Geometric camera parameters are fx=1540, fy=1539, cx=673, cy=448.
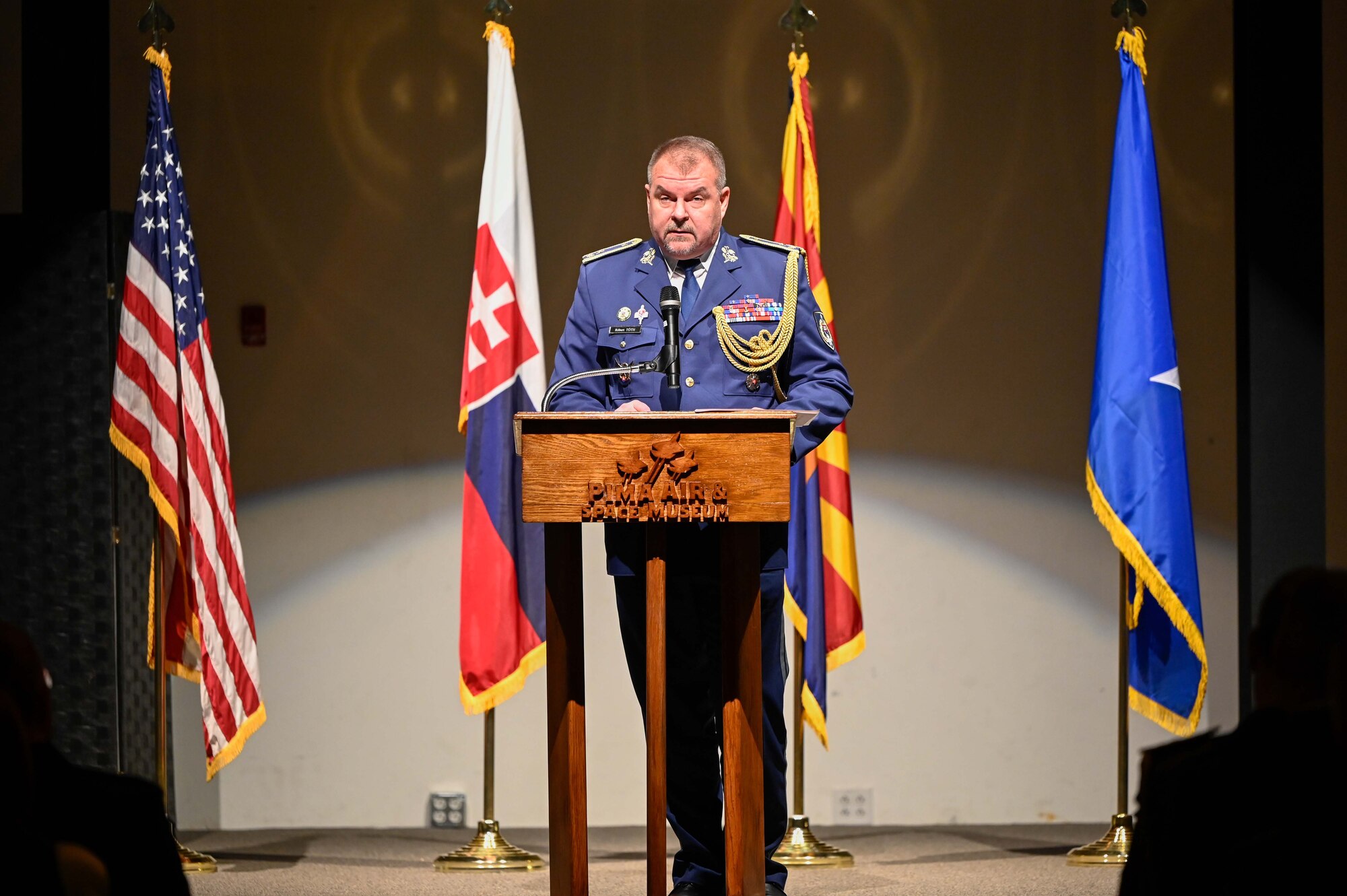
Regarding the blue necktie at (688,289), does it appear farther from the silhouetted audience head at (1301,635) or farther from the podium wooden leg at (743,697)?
the silhouetted audience head at (1301,635)

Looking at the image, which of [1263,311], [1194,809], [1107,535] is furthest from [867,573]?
[1194,809]

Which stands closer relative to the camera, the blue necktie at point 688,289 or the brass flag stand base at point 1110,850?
the blue necktie at point 688,289

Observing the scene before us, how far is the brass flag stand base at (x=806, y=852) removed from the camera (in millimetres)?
4395

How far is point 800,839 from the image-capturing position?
446cm

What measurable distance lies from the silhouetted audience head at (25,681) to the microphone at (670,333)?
1569mm

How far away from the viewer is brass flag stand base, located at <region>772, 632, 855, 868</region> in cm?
440

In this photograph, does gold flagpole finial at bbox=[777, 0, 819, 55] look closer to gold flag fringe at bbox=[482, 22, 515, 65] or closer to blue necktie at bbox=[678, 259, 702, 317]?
gold flag fringe at bbox=[482, 22, 515, 65]

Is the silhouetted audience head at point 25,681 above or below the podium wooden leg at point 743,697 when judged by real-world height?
above

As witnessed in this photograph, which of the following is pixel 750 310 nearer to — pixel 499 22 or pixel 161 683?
pixel 499 22

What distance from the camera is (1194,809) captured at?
183 cm

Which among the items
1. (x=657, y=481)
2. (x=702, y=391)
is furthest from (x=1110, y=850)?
(x=657, y=481)

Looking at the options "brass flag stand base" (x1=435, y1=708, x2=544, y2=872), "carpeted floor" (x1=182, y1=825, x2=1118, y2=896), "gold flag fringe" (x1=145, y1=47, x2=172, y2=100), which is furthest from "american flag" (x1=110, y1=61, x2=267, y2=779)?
"brass flag stand base" (x1=435, y1=708, x2=544, y2=872)

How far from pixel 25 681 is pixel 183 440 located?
2843mm

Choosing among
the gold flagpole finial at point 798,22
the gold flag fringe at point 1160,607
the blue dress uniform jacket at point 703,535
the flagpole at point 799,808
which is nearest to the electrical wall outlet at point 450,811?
the flagpole at point 799,808
